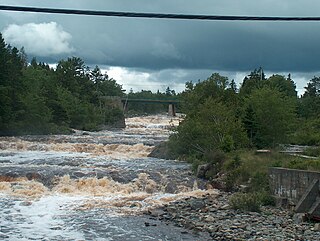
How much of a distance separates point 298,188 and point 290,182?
0.70 m

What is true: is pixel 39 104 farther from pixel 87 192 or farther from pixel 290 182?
pixel 290 182

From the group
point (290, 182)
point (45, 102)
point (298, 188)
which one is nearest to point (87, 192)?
point (290, 182)

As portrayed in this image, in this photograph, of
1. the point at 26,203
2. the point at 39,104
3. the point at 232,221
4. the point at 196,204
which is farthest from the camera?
the point at 39,104

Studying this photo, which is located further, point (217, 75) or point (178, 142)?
point (217, 75)

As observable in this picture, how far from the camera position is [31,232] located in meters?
19.8

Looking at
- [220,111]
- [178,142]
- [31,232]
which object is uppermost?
[220,111]

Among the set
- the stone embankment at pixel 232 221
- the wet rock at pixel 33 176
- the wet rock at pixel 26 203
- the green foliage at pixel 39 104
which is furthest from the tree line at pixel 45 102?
the stone embankment at pixel 232 221

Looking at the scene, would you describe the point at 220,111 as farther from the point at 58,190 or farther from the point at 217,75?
the point at 217,75

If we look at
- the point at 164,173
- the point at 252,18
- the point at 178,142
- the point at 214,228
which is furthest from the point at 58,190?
the point at 252,18

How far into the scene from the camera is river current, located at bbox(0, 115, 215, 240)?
20297 millimetres

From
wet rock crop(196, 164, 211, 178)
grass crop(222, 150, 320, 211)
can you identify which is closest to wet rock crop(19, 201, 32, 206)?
grass crop(222, 150, 320, 211)

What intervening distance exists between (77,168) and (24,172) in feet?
11.6

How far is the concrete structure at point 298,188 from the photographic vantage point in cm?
2222

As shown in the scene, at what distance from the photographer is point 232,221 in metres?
21.4
